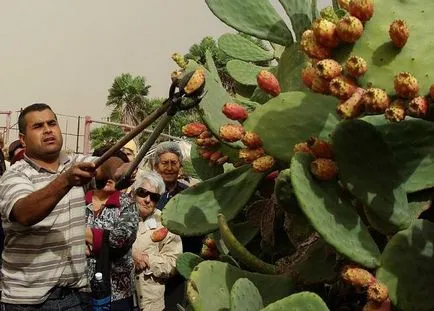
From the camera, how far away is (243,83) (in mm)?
1346

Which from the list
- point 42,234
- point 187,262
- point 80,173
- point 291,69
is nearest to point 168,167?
point 42,234

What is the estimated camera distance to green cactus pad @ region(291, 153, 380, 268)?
0.80 metres

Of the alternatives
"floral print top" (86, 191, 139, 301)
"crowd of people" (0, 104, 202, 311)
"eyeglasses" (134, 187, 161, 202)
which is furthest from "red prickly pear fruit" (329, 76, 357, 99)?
"eyeglasses" (134, 187, 161, 202)

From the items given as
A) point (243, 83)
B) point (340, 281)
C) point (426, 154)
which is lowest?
point (340, 281)

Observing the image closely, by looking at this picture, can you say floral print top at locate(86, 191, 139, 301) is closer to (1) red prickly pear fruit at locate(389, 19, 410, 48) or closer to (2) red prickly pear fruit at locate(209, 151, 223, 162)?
(2) red prickly pear fruit at locate(209, 151, 223, 162)

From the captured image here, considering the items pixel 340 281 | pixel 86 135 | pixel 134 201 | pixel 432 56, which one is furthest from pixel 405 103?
pixel 86 135

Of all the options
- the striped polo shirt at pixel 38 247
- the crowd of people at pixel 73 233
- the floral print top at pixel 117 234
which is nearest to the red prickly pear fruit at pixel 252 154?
the crowd of people at pixel 73 233

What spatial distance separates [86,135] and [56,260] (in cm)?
940

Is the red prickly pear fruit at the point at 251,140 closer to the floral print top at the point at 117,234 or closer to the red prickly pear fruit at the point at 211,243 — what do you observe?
the red prickly pear fruit at the point at 211,243

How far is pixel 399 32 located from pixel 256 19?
1.23 feet

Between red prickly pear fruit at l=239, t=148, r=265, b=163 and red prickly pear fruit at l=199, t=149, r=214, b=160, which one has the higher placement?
red prickly pear fruit at l=199, t=149, r=214, b=160

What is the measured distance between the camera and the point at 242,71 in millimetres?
1374

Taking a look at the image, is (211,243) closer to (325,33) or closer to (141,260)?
(325,33)

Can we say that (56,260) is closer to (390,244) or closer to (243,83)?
(243,83)
